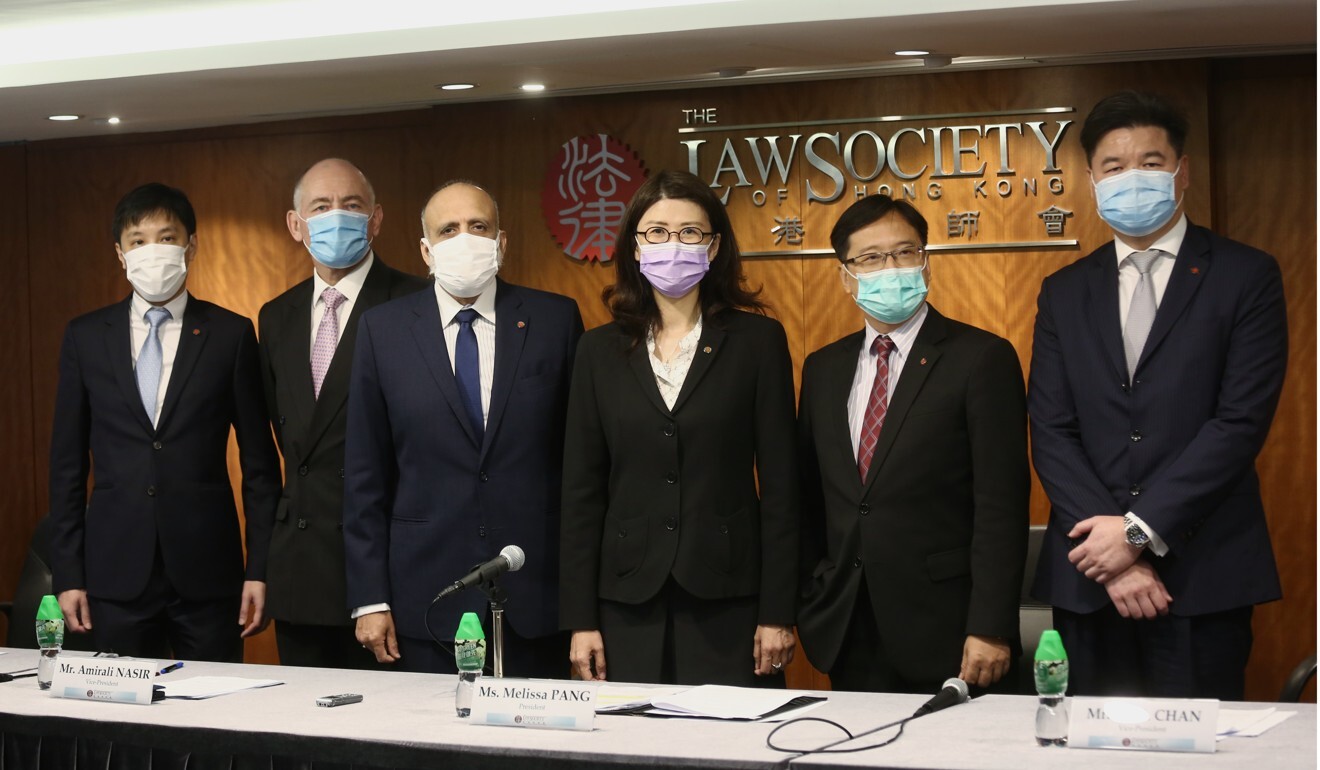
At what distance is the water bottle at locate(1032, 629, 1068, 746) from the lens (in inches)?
102

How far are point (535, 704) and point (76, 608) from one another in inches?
88.8

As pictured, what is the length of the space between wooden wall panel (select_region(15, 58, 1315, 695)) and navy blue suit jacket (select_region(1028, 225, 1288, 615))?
85.2 inches

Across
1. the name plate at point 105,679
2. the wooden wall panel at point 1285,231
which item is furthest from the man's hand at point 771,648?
the wooden wall panel at point 1285,231

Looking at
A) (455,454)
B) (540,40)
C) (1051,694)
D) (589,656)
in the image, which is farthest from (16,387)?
(1051,694)

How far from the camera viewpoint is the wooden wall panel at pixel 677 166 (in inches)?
224

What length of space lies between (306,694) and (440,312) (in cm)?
119

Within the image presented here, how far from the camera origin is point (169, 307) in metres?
4.59

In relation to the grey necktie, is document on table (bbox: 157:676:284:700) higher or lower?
lower

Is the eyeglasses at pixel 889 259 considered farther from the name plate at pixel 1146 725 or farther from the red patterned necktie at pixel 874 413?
the name plate at pixel 1146 725

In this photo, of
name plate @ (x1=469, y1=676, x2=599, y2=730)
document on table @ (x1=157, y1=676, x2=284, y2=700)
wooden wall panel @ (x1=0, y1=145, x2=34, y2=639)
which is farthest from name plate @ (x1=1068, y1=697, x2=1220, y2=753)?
wooden wall panel @ (x1=0, y1=145, x2=34, y2=639)

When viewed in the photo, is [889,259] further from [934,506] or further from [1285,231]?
[1285,231]

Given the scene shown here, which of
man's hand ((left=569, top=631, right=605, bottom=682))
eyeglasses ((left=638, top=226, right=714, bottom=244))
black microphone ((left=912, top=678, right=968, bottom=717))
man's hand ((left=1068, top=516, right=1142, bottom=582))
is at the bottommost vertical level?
man's hand ((left=569, top=631, right=605, bottom=682))

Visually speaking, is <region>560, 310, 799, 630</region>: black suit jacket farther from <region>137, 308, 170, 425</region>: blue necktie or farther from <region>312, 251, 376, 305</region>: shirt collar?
<region>137, 308, 170, 425</region>: blue necktie

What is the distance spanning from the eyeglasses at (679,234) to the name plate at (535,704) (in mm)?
1331
